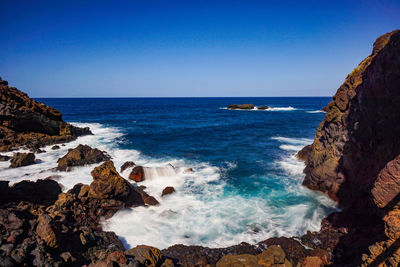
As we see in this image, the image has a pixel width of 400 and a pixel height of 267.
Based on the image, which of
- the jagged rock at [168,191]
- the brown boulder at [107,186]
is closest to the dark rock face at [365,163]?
the jagged rock at [168,191]

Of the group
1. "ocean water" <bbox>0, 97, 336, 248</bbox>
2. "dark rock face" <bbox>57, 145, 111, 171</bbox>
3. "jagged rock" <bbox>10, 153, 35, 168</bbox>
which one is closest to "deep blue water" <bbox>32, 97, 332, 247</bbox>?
"ocean water" <bbox>0, 97, 336, 248</bbox>

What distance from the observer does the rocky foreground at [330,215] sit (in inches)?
283

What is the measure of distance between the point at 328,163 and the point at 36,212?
1761cm

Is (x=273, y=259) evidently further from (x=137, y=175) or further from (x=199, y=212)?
(x=137, y=175)

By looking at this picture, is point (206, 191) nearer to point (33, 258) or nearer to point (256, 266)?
point (256, 266)

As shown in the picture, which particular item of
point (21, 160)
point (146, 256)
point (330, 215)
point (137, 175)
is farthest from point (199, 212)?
point (21, 160)

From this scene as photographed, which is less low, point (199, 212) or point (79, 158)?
point (79, 158)

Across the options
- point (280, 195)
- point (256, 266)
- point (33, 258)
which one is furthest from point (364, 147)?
point (33, 258)

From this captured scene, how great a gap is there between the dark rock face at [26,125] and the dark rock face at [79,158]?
872 centimetres

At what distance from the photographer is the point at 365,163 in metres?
12.1

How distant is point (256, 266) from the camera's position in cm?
764

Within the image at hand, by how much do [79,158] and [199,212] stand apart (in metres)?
13.9

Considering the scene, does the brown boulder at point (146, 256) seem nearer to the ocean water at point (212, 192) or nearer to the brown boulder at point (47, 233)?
the ocean water at point (212, 192)

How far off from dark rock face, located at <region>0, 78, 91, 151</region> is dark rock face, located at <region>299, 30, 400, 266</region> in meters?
30.9
